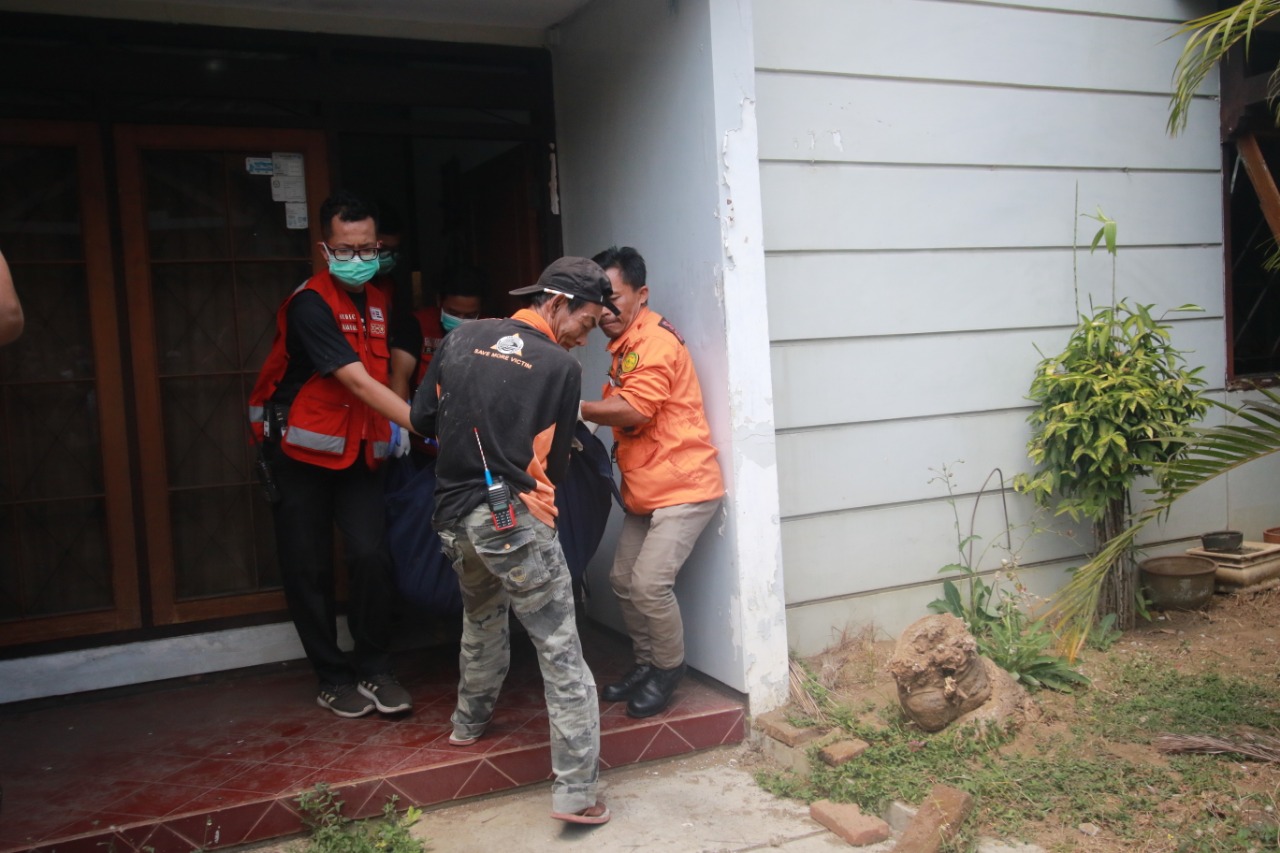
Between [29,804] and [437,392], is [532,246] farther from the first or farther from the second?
[29,804]

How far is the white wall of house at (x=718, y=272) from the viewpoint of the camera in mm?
4148

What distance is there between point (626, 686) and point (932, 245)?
102 inches

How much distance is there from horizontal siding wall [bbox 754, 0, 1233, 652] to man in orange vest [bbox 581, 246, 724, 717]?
28.1 inches

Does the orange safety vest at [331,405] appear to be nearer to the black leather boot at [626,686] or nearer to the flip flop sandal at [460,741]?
the flip flop sandal at [460,741]

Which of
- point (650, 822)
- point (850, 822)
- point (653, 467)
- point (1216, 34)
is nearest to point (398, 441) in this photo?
point (653, 467)

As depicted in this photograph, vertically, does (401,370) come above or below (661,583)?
above

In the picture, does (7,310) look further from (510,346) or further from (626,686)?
(626,686)

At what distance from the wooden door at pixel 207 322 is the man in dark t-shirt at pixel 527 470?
1719 millimetres

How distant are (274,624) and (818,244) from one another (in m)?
3.08

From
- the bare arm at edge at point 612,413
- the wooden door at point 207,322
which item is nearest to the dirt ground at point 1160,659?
the bare arm at edge at point 612,413

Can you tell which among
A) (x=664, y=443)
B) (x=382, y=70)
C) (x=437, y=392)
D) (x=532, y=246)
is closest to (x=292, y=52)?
(x=382, y=70)

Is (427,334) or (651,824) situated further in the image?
(427,334)

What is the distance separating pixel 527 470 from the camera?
136 inches

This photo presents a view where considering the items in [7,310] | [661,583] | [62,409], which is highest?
[7,310]
